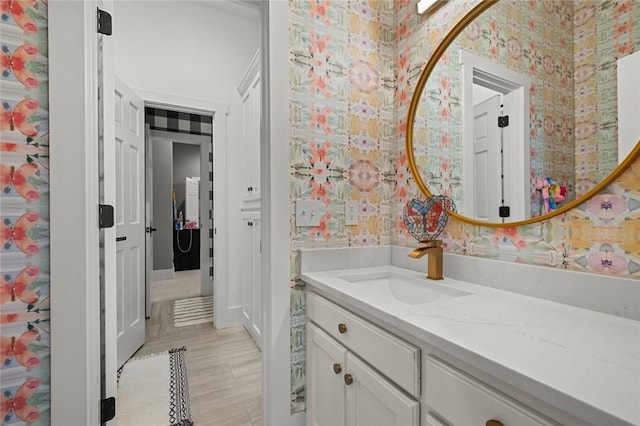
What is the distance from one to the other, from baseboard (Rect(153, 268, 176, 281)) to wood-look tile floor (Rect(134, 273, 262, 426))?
6.14 ft

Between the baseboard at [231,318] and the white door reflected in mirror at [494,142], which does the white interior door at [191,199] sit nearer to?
the baseboard at [231,318]

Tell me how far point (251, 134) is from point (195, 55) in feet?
3.86

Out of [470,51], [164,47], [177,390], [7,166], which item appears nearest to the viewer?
[7,166]

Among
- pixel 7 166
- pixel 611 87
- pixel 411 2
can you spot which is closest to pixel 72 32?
pixel 7 166

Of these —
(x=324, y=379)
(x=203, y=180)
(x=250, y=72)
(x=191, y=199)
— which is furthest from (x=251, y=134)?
(x=191, y=199)

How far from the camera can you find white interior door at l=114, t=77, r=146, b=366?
211cm

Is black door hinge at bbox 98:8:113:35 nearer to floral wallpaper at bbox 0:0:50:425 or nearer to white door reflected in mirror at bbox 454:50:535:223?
floral wallpaper at bbox 0:0:50:425

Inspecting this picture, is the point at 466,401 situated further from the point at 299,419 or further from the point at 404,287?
the point at 299,419

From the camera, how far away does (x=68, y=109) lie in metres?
1.10

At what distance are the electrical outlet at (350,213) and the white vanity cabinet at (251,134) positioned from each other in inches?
40.6

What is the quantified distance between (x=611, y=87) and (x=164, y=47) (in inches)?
133

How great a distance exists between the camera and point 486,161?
1.21m

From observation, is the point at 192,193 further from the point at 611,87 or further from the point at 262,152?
the point at 611,87

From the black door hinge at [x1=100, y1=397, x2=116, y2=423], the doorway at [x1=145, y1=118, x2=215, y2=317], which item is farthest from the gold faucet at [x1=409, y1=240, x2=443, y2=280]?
the doorway at [x1=145, y1=118, x2=215, y2=317]
